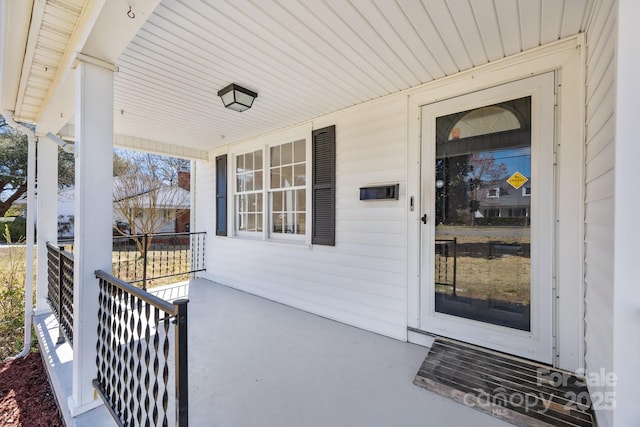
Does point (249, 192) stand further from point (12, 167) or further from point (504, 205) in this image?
point (12, 167)

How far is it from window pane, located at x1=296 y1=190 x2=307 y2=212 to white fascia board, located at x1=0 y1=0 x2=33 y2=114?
288cm

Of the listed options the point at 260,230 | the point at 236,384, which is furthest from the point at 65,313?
the point at 260,230

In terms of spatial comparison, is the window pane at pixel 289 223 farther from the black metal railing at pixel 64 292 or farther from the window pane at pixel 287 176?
the black metal railing at pixel 64 292

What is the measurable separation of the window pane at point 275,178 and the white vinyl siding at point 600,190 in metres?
3.45

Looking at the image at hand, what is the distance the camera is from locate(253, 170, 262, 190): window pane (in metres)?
4.54

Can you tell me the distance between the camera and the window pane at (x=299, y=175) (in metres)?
3.92

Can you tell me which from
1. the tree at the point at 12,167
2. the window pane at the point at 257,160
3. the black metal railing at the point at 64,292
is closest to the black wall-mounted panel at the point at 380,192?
the window pane at the point at 257,160

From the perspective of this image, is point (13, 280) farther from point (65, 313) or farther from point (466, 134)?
point (466, 134)

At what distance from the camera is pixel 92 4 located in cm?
158

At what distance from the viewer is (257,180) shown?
15.1ft

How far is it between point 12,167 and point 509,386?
1346 centimetres

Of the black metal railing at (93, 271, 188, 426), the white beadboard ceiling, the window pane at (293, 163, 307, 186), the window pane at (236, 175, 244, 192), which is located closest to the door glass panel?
the white beadboard ceiling

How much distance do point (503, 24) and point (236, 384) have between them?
325 centimetres

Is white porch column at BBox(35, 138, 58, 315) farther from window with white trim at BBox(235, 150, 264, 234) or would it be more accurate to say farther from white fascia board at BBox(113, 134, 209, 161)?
window with white trim at BBox(235, 150, 264, 234)
